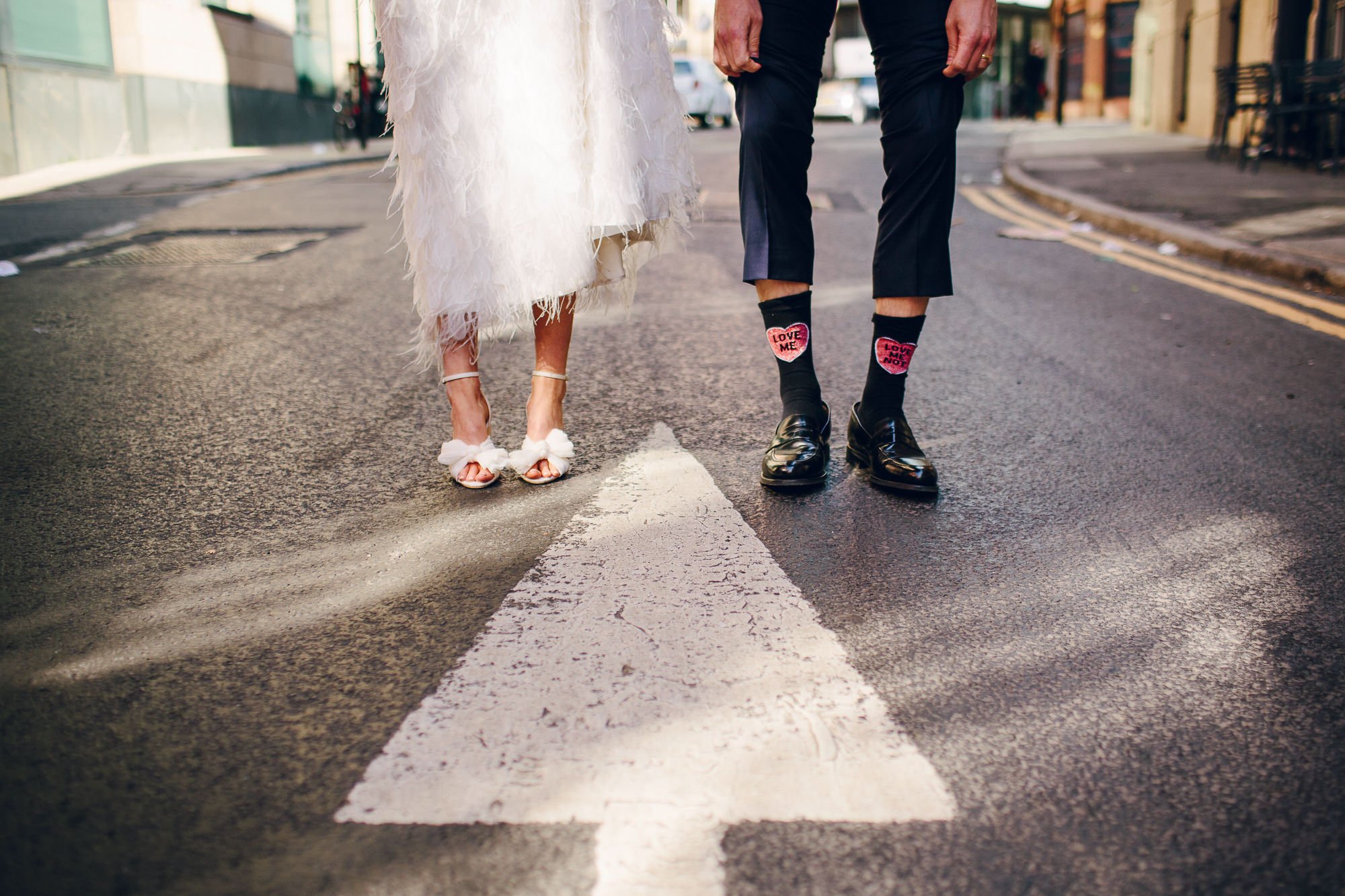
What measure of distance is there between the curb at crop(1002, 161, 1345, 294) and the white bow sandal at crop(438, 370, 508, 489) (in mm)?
4543

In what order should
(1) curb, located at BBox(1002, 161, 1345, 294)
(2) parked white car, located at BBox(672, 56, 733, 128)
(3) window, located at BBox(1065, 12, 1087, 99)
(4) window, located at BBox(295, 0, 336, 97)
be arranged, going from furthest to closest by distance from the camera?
(3) window, located at BBox(1065, 12, 1087, 99) < (2) parked white car, located at BBox(672, 56, 733, 128) < (4) window, located at BBox(295, 0, 336, 97) < (1) curb, located at BBox(1002, 161, 1345, 294)

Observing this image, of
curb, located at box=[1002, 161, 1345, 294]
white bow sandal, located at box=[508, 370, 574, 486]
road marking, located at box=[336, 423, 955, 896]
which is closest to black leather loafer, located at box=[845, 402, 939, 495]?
road marking, located at box=[336, 423, 955, 896]

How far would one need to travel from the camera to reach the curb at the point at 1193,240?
552cm

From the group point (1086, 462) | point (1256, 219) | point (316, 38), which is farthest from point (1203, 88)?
point (1086, 462)

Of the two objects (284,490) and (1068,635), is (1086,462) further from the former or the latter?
(284,490)

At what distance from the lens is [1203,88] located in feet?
56.2

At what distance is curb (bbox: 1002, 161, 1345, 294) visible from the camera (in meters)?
5.52

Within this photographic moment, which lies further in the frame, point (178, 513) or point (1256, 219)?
point (1256, 219)

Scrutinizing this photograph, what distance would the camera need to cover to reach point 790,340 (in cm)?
270

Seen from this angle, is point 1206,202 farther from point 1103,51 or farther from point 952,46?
point 1103,51

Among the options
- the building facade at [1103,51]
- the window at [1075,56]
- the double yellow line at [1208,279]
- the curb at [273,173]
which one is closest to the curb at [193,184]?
the curb at [273,173]

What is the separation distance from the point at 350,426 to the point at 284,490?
0.56 meters

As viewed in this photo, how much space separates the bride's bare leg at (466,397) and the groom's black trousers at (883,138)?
69cm

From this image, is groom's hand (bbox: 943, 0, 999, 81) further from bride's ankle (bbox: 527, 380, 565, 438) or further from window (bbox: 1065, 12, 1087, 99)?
window (bbox: 1065, 12, 1087, 99)
